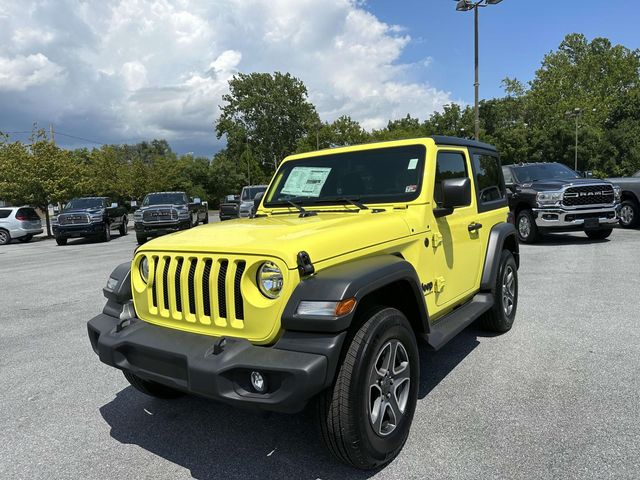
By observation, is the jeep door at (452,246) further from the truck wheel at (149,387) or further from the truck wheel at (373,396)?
the truck wheel at (149,387)

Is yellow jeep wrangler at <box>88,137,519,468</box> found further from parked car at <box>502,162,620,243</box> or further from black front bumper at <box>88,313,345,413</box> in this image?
parked car at <box>502,162,620,243</box>

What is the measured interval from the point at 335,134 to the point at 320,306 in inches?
1954

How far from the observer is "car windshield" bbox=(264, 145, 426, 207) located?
3.55m

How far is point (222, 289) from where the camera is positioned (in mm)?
2516

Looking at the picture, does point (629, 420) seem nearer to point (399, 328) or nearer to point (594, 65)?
point (399, 328)

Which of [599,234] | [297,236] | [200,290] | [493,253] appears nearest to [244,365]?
[200,290]

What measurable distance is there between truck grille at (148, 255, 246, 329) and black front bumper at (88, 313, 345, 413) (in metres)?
0.12

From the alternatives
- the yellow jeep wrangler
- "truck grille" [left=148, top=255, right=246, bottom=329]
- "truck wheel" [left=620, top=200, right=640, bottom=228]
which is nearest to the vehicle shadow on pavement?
the yellow jeep wrangler

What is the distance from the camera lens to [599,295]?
6.27 m

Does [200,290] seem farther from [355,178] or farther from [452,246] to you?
[452,246]

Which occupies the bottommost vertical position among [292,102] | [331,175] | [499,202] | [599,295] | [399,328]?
[599,295]

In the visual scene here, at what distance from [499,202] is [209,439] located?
11.9 feet

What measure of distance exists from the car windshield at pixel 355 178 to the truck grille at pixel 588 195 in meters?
8.45

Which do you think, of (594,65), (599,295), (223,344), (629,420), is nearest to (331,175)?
(223,344)
